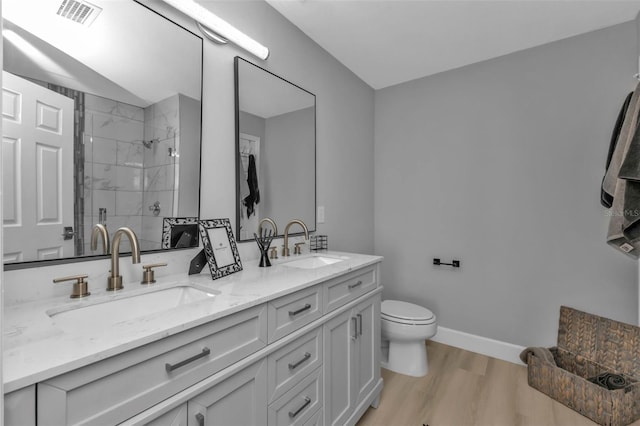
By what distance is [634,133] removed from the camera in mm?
1262

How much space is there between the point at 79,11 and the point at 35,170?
0.60 m

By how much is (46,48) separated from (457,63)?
8.57 feet


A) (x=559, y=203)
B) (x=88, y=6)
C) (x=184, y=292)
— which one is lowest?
(x=184, y=292)

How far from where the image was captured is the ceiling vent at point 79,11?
1043 millimetres

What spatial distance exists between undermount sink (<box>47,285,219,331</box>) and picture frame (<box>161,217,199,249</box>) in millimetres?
231

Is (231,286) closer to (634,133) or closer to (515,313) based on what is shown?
(634,133)

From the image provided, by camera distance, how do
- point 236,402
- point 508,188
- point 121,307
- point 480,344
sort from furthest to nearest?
point 480,344, point 508,188, point 121,307, point 236,402

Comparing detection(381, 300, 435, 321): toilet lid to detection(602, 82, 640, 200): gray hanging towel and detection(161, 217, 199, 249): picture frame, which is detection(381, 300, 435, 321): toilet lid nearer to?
detection(602, 82, 640, 200): gray hanging towel

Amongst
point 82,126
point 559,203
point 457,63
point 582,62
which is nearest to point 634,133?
point 559,203

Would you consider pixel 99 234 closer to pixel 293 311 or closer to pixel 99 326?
pixel 99 326

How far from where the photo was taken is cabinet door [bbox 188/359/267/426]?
841 mm

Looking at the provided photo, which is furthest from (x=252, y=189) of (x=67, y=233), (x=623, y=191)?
(x=623, y=191)

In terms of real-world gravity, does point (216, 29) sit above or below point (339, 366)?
above

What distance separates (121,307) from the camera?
1035mm
